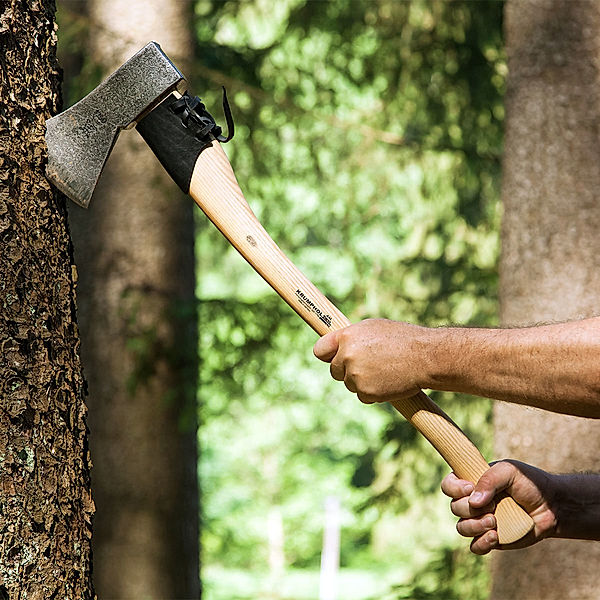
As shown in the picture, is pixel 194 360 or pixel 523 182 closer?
pixel 523 182

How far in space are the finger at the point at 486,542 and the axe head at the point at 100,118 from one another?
53.3 inches

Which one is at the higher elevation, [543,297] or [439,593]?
[543,297]

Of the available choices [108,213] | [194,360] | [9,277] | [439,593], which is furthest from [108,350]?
[9,277]

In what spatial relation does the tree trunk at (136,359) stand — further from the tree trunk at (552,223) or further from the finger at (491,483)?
the finger at (491,483)

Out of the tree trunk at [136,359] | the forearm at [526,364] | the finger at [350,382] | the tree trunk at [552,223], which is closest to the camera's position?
the forearm at [526,364]

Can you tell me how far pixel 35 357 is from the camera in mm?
1874

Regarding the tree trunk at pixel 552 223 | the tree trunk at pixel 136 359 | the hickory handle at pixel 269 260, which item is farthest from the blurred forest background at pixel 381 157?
the hickory handle at pixel 269 260

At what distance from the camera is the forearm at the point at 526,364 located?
1.73 m

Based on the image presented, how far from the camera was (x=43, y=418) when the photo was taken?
6.15 ft

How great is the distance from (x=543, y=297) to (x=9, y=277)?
2.96 metres

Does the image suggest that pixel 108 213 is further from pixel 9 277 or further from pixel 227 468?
pixel 227 468

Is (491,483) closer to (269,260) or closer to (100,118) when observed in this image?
(269,260)

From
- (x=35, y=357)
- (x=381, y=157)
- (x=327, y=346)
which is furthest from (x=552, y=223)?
(x=35, y=357)

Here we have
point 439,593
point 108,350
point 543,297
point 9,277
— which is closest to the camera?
point 9,277
